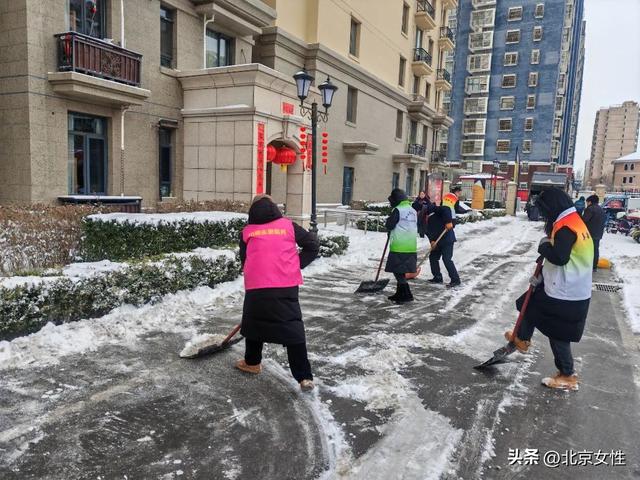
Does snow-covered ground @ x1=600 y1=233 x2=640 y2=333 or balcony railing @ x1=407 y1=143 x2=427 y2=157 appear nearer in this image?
snow-covered ground @ x1=600 y1=233 x2=640 y2=333

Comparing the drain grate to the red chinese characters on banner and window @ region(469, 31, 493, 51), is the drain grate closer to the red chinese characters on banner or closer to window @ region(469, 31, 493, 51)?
the red chinese characters on banner

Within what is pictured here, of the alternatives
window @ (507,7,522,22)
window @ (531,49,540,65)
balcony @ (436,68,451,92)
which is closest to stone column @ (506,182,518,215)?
balcony @ (436,68,451,92)

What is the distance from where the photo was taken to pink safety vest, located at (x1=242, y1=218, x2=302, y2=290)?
378cm

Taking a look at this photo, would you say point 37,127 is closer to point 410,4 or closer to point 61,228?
point 61,228

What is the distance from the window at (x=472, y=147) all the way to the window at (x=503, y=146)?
1862 mm

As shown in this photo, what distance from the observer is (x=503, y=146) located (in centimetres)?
5450

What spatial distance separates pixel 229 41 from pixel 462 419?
14.5 meters

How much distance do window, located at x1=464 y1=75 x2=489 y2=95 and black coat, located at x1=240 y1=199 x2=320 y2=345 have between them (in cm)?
5797

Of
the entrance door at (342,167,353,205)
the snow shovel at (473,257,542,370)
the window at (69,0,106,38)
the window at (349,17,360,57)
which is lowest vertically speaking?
the snow shovel at (473,257,542,370)

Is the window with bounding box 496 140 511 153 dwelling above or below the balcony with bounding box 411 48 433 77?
below

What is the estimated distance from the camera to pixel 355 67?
67.9 feet

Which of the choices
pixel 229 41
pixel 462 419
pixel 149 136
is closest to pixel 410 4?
pixel 229 41

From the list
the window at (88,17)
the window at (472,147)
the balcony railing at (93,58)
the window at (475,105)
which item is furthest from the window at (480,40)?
the balcony railing at (93,58)

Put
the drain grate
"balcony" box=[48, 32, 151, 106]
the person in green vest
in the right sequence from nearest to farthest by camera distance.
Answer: the person in green vest, the drain grate, "balcony" box=[48, 32, 151, 106]
